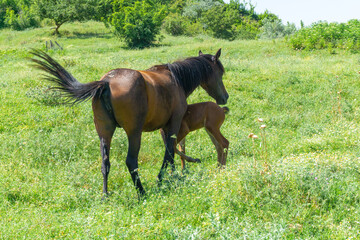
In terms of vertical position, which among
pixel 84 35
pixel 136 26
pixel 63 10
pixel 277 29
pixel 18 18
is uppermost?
pixel 63 10

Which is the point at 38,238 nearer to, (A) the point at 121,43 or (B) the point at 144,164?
(B) the point at 144,164

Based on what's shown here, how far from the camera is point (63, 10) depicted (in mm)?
40031

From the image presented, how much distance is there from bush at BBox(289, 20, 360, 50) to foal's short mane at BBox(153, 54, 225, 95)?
2242 cm

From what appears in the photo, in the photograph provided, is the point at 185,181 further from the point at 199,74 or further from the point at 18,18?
the point at 18,18

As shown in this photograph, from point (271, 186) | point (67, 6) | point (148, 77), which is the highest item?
point (67, 6)

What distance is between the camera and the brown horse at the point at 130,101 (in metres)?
5.14

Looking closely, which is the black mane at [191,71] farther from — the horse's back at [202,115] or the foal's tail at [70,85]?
the foal's tail at [70,85]

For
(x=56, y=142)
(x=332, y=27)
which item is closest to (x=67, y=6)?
(x=332, y=27)

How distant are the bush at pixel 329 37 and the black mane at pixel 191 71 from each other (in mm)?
22425

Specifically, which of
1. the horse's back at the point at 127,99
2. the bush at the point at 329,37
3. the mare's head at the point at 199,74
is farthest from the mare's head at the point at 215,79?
the bush at the point at 329,37

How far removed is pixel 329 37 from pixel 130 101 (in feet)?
92.8

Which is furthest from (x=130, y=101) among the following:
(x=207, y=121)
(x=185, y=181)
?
(x=207, y=121)

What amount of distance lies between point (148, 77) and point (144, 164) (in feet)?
7.66

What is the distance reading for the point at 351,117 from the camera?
1085 centimetres
